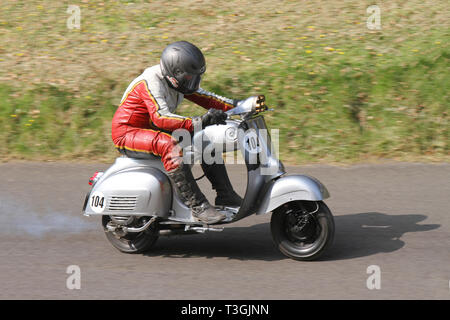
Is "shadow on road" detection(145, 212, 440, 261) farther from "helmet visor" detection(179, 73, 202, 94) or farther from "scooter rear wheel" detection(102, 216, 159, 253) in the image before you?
"helmet visor" detection(179, 73, 202, 94)

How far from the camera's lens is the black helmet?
19.2 ft

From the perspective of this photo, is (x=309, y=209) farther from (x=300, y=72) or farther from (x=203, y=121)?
(x=300, y=72)

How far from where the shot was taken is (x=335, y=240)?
253 inches

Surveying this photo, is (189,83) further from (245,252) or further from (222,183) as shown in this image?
(245,252)

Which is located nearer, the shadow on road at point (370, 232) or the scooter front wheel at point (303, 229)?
the scooter front wheel at point (303, 229)

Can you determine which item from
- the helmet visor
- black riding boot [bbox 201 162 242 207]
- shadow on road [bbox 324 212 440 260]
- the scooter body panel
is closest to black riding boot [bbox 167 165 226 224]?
the scooter body panel

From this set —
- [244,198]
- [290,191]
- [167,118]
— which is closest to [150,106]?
[167,118]

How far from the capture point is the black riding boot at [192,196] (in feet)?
19.3

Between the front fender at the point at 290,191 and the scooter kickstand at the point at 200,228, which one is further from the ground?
the front fender at the point at 290,191

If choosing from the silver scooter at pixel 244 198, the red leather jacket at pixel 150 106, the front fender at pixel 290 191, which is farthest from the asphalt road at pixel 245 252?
the red leather jacket at pixel 150 106

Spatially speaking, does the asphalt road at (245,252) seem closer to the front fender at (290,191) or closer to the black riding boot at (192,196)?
the black riding boot at (192,196)

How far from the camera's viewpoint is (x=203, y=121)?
5570mm

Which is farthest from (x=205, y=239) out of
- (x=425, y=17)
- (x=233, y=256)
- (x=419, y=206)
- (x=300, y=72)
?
(x=425, y=17)
